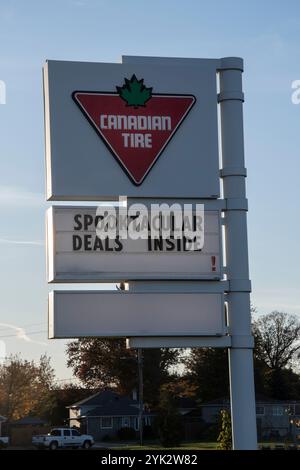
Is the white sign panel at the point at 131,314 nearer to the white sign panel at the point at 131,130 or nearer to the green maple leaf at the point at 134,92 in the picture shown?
the white sign panel at the point at 131,130

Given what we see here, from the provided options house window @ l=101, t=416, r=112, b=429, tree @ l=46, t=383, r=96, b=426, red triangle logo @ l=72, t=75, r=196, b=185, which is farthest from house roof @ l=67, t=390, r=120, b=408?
red triangle logo @ l=72, t=75, r=196, b=185

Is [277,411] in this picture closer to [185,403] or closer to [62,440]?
[185,403]

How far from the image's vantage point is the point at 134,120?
12781 mm

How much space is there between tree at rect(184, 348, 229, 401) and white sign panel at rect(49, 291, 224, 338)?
218 feet

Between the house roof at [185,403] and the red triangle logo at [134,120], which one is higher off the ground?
the red triangle logo at [134,120]

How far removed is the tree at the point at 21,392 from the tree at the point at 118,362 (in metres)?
6.78

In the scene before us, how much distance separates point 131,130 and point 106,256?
1788 mm

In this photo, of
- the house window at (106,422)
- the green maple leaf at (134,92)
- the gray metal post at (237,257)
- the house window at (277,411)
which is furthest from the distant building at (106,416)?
the green maple leaf at (134,92)

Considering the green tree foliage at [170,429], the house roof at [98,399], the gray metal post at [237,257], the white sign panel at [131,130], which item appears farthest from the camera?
the house roof at [98,399]

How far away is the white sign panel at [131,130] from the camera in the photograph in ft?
41.1

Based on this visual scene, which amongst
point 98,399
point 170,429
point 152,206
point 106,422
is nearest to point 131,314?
point 152,206

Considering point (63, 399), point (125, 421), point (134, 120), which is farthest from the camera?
point (63, 399)

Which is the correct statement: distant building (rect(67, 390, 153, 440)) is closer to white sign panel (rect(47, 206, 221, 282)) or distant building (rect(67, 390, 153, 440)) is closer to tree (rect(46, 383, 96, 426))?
tree (rect(46, 383, 96, 426))
